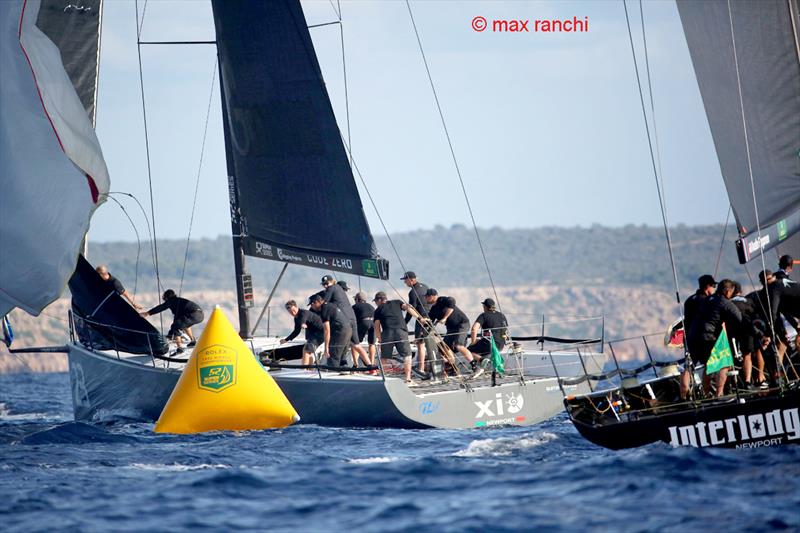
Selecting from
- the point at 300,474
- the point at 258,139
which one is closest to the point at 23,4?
the point at 258,139

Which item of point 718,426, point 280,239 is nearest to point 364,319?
point 280,239

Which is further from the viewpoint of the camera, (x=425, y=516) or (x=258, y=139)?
(x=258, y=139)

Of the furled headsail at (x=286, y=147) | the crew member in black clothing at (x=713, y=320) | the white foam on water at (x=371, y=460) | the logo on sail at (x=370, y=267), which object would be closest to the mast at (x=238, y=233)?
the furled headsail at (x=286, y=147)

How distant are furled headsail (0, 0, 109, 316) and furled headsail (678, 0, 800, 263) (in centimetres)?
634

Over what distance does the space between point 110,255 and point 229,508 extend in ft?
431

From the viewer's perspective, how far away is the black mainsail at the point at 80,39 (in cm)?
1742

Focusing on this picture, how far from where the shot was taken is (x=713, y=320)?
11.3 m

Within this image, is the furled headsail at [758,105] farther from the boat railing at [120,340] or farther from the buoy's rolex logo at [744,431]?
the boat railing at [120,340]

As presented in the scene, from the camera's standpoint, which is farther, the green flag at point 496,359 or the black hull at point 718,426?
the green flag at point 496,359

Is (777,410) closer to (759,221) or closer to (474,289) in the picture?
(759,221)

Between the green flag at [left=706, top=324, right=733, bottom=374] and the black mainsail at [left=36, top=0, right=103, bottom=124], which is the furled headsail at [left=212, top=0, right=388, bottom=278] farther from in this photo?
the green flag at [left=706, top=324, right=733, bottom=374]

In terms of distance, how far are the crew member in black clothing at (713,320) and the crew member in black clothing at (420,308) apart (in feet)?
14.1

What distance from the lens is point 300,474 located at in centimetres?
1060

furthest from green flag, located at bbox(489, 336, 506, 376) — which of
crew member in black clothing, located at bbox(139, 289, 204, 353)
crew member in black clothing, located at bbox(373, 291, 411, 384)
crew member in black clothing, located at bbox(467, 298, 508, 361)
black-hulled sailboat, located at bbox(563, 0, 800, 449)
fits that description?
crew member in black clothing, located at bbox(139, 289, 204, 353)
